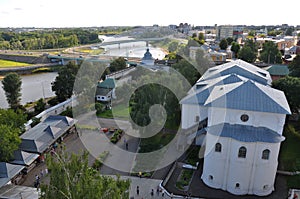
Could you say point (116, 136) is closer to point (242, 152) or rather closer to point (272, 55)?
point (242, 152)

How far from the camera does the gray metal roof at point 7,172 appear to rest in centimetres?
1366

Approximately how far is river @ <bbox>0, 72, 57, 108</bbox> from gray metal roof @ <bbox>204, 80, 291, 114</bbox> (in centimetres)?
2599

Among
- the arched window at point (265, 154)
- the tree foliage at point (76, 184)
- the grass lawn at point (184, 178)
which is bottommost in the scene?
the grass lawn at point (184, 178)

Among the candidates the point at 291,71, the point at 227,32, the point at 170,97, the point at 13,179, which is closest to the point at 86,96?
the point at 170,97

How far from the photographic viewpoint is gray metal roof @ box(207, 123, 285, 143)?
13.5 metres

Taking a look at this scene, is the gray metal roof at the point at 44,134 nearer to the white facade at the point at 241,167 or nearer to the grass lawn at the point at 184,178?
the grass lawn at the point at 184,178

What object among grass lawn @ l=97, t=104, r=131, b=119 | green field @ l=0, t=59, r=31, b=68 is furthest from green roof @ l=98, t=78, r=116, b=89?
green field @ l=0, t=59, r=31, b=68

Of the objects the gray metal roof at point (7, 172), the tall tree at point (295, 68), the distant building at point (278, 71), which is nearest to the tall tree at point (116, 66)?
the distant building at point (278, 71)

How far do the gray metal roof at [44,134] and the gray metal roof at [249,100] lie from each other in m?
10.8

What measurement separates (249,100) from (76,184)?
33.6 feet

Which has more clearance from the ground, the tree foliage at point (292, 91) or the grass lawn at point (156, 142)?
the tree foliage at point (292, 91)

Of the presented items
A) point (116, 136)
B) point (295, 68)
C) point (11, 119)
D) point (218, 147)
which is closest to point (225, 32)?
point (295, 68)

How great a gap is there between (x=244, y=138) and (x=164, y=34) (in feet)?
155

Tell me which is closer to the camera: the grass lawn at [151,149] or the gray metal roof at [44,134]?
the grass lawn at [151,149]
